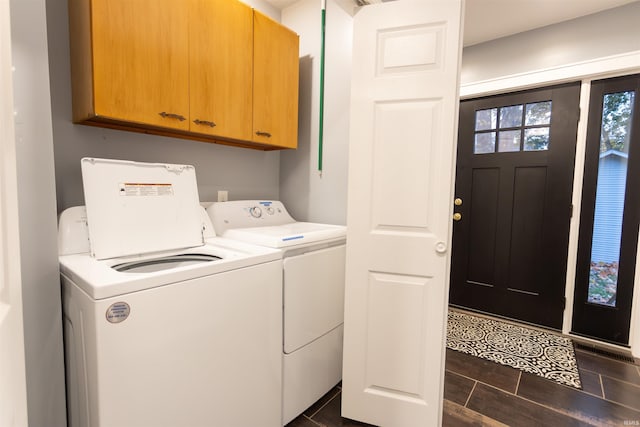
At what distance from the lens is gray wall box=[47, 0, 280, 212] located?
1459 mm

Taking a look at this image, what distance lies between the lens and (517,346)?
2.38m

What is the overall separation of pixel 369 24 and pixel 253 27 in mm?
805

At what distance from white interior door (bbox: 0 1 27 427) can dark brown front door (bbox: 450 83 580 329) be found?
314 cm

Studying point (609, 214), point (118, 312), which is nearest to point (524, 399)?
point (609, 214)

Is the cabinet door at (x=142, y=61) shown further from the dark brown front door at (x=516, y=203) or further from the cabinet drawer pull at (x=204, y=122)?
the dark brown front door at (x=516, y=203)

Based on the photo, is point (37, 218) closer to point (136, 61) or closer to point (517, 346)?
point (136, 61)

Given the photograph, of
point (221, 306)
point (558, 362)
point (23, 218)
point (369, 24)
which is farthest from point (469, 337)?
point (23, 218)

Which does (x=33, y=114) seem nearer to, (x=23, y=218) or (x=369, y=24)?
(x=23, y=218)

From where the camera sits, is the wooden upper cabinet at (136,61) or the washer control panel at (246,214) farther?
the washer control panel at (246,214)

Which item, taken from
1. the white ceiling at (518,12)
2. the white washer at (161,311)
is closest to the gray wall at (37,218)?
the white washer at (161,311)

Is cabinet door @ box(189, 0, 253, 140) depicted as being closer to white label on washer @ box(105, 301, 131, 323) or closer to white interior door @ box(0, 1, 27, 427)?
white label on washer @ box(105, 301, 131, 323)

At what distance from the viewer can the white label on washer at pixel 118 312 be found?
925 millimetres

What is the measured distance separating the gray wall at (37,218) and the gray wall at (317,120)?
1511 millimetres

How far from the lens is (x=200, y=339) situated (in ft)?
3.72
